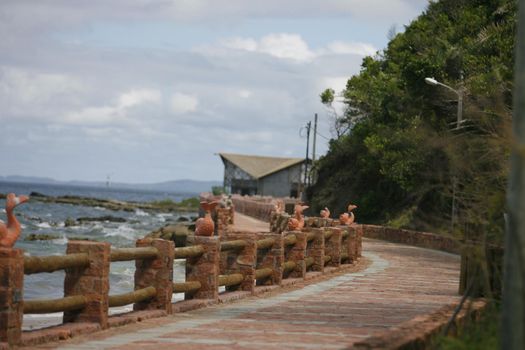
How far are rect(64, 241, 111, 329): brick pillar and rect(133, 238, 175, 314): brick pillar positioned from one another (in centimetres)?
182

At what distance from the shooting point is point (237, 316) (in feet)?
48.3

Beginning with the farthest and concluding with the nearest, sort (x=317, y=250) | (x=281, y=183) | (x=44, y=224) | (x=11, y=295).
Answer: (x=281, y=183) → (x=44, y=224) → (x=317, y=250) → (x=11, y=295)

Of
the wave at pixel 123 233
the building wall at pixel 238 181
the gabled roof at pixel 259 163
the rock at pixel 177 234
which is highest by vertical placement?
the gabled roof at pixel 259 163

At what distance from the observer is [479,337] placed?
943 centimetres

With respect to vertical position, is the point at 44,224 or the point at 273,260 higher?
the point at 273,260

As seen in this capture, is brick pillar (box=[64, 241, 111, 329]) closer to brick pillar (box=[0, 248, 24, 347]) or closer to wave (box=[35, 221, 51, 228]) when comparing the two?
brick pillar (box=[0, 248, 24, 347])

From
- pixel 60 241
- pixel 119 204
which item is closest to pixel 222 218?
pixel 60 241

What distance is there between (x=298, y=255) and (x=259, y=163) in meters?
94.3

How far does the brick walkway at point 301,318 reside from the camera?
11.6 meters

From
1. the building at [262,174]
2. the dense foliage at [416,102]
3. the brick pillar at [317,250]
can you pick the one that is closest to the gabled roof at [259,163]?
the building at [262,174]

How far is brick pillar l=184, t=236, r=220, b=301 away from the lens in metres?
16.4

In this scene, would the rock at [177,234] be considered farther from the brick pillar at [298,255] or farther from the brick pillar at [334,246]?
the brick pillar at [298,255]

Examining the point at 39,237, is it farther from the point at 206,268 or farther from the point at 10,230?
the point at 10,230

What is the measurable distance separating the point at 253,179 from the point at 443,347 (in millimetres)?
105143
